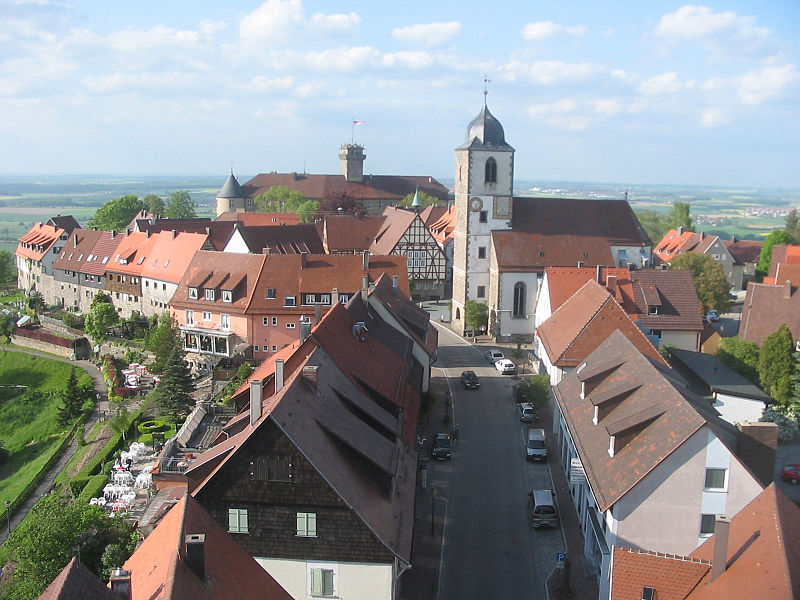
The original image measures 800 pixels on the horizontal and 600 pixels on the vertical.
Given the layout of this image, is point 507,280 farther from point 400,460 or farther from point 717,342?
point 400,460

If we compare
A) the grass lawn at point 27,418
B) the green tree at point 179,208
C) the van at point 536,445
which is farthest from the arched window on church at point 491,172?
the green tree at point 179,208

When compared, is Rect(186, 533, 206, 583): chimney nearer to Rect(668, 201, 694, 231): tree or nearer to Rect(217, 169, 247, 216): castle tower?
Rect(668, 201, 694, 231): tree

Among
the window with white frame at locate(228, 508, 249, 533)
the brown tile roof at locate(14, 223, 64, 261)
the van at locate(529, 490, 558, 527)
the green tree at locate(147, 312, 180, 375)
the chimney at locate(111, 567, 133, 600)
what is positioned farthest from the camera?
the brown tile roof at locate(14, 223, 64, 261)

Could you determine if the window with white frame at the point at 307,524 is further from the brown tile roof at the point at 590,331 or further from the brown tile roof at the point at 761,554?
the brown tile roof at the point at 590,331

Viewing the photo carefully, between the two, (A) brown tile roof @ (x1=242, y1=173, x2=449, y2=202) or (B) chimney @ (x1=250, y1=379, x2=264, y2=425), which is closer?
(B) chimney @ (x1=250, y1=379, x2=264, y2=425)

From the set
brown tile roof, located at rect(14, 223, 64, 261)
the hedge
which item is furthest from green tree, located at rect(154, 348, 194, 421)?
brown tile roof, located at rect(14, 223, 64, 261)

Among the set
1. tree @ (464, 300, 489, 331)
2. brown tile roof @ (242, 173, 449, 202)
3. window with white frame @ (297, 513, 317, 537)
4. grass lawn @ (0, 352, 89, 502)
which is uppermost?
brown tile roof @ (242, 173, 449, 202)

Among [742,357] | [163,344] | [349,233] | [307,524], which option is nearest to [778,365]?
[742,357]

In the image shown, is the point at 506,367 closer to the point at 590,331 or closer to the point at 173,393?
the point at 590,331
